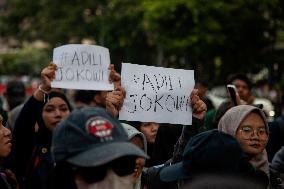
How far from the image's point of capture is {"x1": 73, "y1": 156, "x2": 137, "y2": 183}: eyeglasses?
2.46 m

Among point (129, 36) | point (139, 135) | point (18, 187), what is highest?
point (129, 36)

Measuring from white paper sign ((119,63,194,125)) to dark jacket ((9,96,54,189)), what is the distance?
534 millimetres

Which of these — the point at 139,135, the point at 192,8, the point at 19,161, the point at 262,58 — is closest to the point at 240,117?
the point at 139,135

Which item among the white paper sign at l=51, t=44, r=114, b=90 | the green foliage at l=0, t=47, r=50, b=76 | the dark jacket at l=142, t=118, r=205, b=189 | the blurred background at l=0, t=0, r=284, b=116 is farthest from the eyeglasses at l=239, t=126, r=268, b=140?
the green foliage at l=0, t=47, r=50, b=76

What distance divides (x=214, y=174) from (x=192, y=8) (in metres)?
20.0

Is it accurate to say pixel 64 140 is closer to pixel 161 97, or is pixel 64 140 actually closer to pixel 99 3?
pixel 161 97

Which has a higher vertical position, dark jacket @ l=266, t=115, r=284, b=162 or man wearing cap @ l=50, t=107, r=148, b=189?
man wearing cap @ l=50, t=107, r=148, b=189

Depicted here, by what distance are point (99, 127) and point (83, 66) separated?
301 centimetres

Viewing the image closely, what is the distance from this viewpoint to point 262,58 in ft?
79.2

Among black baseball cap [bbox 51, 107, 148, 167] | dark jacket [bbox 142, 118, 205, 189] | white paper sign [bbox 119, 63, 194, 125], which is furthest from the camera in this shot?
white paper sign [bbox 119, 63, 194, 125]

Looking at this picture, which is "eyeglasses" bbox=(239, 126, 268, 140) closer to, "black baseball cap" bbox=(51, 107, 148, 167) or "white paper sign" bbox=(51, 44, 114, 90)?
"white paper sign" bbox=(51, 44, 114, 90)

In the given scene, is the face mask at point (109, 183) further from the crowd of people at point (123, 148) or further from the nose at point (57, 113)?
the nose at point (57, 113)

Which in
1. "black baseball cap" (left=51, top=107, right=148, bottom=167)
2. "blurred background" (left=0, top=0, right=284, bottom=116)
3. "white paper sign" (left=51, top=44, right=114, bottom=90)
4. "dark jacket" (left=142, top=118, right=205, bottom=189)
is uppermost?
"blurred background" (left=0, top=0, right=284, bottom=116)

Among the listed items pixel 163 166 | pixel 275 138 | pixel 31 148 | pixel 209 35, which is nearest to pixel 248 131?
pixel 163 166
